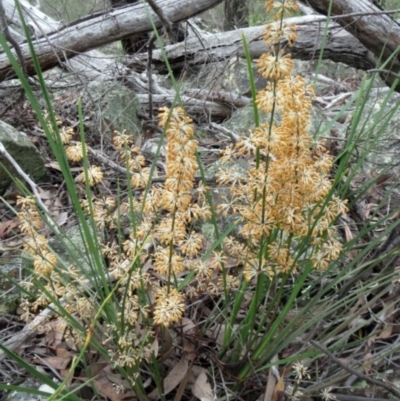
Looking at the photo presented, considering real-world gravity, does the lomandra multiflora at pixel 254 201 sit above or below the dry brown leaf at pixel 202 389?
above

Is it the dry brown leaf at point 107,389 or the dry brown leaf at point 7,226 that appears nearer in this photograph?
the dry brown leaf at point 107,389

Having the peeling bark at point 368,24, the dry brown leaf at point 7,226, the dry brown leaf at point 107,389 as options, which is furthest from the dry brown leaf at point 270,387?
the peeling bark at point 368,24

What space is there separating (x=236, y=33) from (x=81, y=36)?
3.87ft

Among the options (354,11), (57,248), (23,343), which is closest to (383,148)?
(354,11)

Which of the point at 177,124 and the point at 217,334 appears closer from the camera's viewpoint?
the point at 177,124

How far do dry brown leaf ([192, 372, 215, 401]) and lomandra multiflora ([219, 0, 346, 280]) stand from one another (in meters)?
0.43

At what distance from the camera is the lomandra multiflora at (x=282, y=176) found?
0.99 metres

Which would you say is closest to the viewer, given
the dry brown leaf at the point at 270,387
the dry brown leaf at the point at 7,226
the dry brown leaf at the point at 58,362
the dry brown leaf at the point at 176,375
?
the dry brown leaf at the point at 270,387

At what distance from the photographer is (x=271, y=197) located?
1.19m

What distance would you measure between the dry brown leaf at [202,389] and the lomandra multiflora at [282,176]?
426mm

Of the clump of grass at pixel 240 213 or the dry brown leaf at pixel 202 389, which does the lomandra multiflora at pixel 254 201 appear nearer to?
the clump of grass at pixel 240 213

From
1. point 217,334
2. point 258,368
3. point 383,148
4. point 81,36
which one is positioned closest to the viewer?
point 258,368

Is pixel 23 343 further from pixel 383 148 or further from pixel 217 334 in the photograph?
pixel 383 148

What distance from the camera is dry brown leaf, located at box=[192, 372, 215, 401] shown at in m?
1.43
